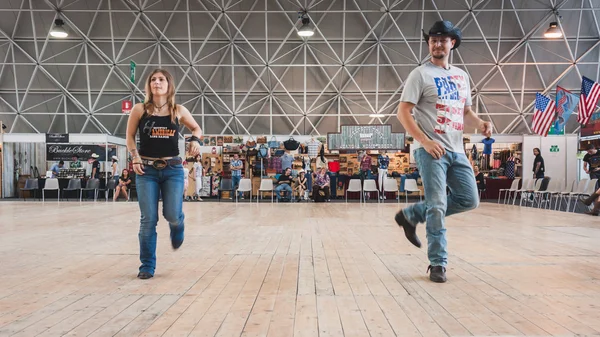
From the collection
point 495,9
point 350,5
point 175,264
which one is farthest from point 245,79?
point 175,264

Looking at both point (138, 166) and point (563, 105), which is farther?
point (563, 105)

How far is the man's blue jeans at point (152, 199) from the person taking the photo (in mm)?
3334

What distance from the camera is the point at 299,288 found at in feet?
9.63

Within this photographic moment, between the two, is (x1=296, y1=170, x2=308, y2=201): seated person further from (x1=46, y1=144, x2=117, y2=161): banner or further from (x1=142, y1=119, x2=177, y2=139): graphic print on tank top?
(x1=142, y1=119, x2=177, y2=139): graphic print on tank top

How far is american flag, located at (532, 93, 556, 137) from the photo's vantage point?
48.3ft

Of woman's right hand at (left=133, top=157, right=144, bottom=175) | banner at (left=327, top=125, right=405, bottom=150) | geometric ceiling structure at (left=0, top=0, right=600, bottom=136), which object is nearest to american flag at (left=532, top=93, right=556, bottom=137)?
banner at (left=327, top=125, right=405, bottom=150)

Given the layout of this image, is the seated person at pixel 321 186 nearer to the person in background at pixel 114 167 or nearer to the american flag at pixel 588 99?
the person in background at pixel 114 167

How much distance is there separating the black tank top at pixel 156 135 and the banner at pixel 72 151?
15462 mm

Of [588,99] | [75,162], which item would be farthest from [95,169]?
[588,99]

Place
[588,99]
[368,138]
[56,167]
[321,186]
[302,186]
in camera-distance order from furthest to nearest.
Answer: [56,167]
[368,138]
[302,186]
[321,186]
[588,99]

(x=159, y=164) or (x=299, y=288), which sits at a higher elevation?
(x=159, y=164)

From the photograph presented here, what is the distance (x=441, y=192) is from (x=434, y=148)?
0.34 metres

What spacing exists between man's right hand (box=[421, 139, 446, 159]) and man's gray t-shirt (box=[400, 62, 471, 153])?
0.47 ft

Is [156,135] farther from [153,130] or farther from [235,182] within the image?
[235,182]
